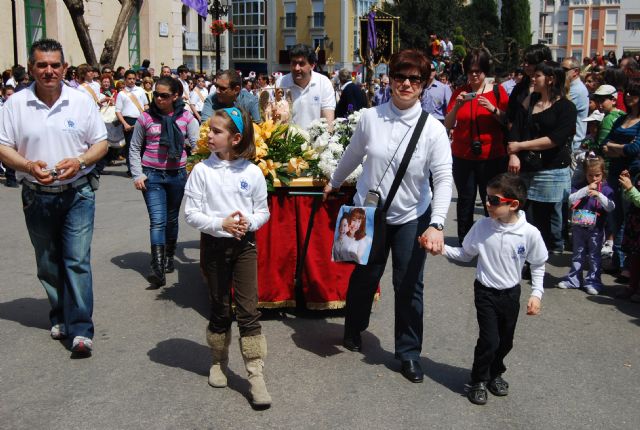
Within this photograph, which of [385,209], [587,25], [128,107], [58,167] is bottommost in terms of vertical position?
[385,209]

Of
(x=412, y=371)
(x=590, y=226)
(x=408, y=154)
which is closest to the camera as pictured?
(x=408, y=154)

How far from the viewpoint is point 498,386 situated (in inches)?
198

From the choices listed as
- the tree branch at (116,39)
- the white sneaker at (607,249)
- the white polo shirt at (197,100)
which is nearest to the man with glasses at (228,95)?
the white sneaker at (607,249)

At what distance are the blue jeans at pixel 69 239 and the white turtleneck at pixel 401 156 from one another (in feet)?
6.55

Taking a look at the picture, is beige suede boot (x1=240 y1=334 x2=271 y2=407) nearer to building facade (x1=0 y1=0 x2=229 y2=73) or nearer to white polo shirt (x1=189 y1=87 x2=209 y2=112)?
white polo shirt (x1=189 y1=87 x2=209 y2=112)

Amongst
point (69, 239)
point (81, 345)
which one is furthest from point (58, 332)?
point (69, 239)

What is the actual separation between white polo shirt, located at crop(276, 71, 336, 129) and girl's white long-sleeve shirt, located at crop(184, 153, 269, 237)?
122 inches

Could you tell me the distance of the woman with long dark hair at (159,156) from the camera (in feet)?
24.2

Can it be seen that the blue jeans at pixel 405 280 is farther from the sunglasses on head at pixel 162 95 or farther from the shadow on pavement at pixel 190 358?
the sunglasses on head at pixel 162 95

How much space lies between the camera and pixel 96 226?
1030cm

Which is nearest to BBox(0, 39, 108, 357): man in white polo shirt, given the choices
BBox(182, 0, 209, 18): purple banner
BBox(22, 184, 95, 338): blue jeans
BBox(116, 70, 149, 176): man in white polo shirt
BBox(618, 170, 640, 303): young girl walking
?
BBox(22, 184, 95, 338): blue jeans

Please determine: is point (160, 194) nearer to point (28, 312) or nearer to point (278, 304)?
point (28, 312)

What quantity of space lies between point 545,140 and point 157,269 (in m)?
3.83

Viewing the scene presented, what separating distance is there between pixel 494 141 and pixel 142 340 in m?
4.24
